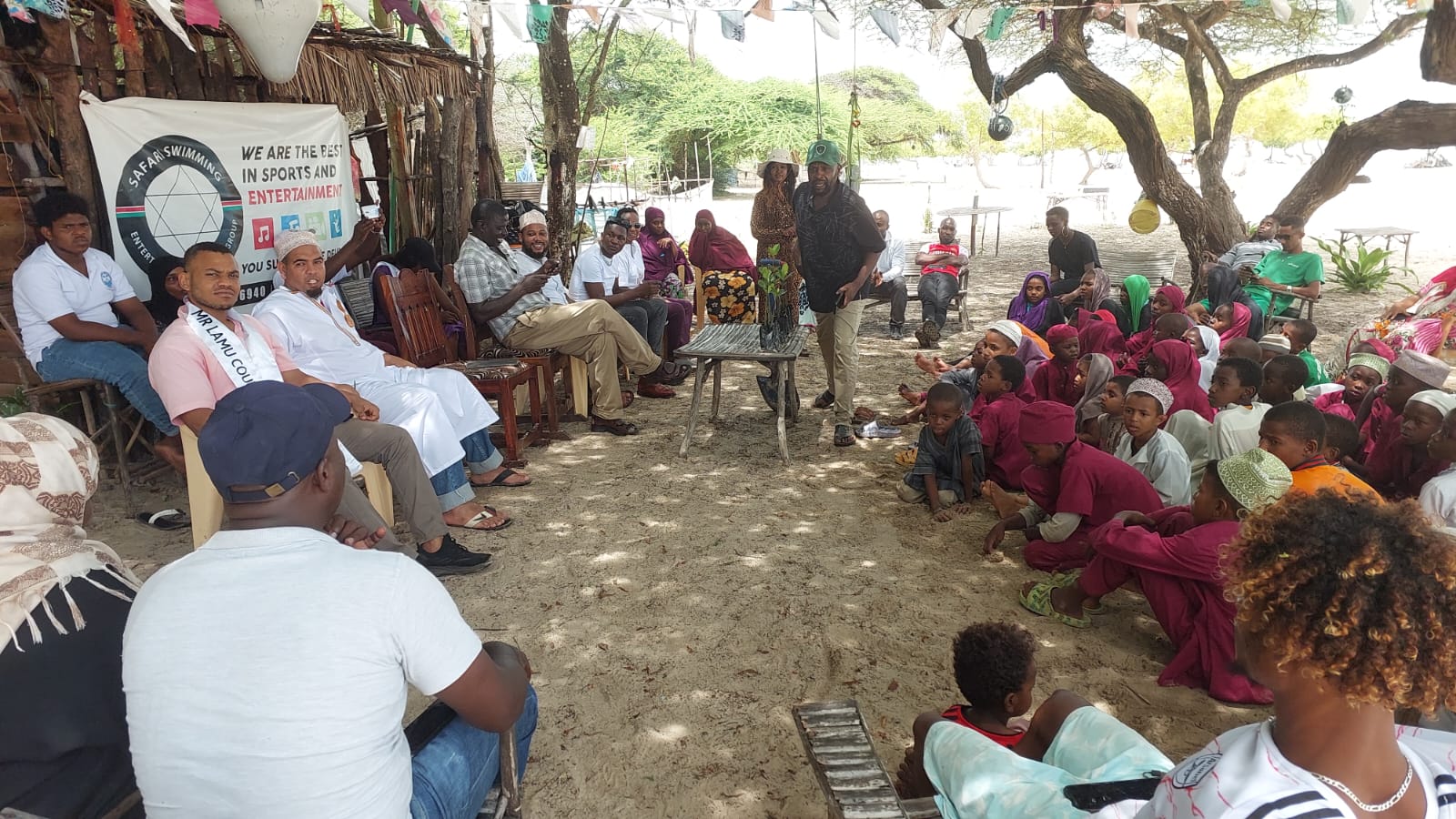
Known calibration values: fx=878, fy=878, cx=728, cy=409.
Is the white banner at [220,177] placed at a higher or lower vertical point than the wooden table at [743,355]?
higher

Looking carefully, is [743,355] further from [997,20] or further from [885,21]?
[997,20]

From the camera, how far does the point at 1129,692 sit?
9.58 feet

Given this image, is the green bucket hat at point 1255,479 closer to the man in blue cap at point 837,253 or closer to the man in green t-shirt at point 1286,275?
the man in blue cap at point 837,253

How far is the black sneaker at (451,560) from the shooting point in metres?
3.74

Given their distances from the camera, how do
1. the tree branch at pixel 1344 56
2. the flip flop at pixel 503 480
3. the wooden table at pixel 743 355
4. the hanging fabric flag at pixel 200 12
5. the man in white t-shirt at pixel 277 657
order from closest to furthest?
1. the man in white t-shirt at pixel 277 657
2. the hanging fabric flag at pixel 200 12
3. the flip flop at pixel 503 480
4. the wooden table at pixel 743 355
5. the tree branch at pixel 1344 56

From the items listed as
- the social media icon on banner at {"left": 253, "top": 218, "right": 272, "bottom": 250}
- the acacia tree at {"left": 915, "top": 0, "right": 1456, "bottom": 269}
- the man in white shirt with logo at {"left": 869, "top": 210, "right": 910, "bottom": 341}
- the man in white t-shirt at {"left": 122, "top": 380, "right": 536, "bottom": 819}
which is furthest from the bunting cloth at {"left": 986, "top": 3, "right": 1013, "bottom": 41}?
the man in white t-shirt at {"left": 122, "top": 380, "right": 536, "bottom": 819}

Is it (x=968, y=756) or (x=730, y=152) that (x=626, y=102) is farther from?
(x=968, y=756)

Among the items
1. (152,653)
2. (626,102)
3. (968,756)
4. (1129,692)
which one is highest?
(626,102)

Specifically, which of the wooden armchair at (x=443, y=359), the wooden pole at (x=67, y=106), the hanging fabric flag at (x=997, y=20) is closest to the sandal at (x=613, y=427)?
the wooden armchair at (x=443, y=359)

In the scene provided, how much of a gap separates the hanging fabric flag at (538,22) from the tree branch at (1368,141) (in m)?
7.42

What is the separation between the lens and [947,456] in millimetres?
4441

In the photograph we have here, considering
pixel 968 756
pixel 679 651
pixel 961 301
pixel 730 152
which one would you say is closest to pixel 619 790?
pixel 679 651

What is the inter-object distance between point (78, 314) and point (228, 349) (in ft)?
4.50

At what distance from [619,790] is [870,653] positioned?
1.09 m
